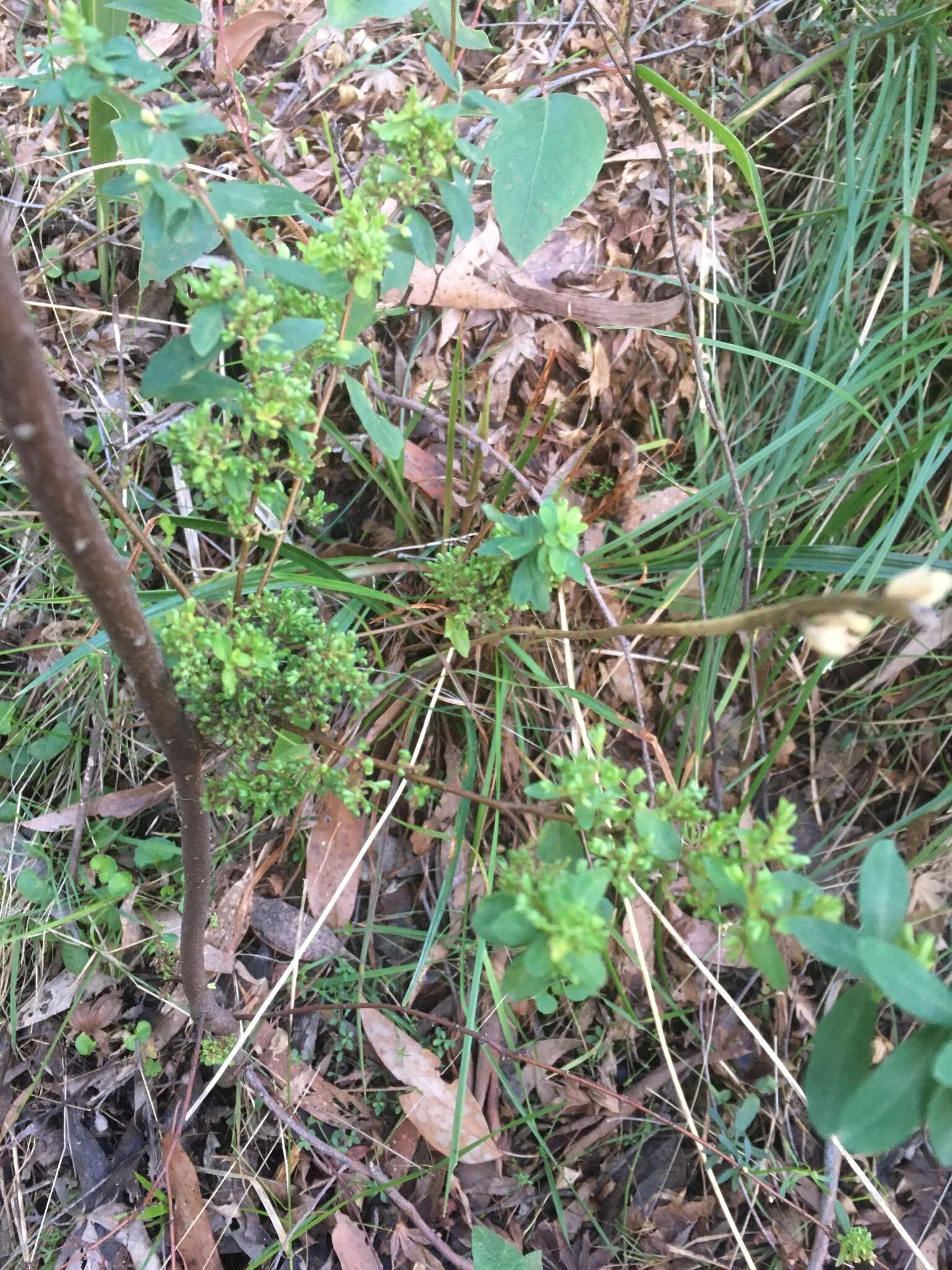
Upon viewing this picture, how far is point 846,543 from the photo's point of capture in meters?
1.82

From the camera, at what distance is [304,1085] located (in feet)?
5.35

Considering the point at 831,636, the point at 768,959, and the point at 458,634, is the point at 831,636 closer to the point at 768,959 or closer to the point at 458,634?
the point at 768,959

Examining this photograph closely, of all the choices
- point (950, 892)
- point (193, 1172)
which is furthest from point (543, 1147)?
point (950, 892)

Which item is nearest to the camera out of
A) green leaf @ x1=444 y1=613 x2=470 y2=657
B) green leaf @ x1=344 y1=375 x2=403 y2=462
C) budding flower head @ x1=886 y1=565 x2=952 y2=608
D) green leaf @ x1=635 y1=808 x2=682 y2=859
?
budding flower head @ x1=886 y1=565 x2=952 y2=608

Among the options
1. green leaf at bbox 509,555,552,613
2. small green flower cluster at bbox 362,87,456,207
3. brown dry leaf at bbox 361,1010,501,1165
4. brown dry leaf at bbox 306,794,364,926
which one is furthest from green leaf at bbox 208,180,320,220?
brown dry leaf at bbox 361,1010,501,1165

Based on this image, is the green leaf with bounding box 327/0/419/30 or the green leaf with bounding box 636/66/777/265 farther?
the green leaf with bounding box 636/66/777/265

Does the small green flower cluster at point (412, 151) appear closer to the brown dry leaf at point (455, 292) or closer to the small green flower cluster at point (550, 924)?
the small green flower cluster at point (550, 924)

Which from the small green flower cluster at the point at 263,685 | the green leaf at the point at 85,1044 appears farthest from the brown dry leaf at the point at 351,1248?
the small green flower cluster at the point at 263,685

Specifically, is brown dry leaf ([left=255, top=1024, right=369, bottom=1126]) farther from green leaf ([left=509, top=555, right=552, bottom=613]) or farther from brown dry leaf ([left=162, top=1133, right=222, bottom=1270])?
green leaf ([left=509, top=555, right=552, bottom=613])

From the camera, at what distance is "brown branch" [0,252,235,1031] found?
0.58m

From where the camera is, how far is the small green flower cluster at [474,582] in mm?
1349

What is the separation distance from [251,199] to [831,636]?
68 centimetres

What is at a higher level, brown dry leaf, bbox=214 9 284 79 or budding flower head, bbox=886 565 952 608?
brown dry leaf, bbox=214 9 284 79

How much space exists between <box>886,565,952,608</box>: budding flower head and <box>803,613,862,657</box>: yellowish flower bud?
4 cm
